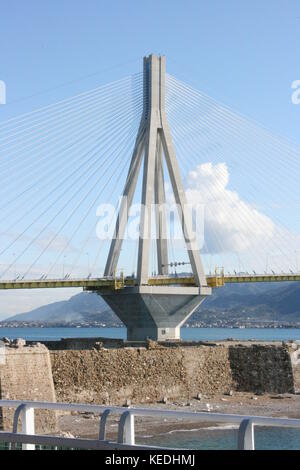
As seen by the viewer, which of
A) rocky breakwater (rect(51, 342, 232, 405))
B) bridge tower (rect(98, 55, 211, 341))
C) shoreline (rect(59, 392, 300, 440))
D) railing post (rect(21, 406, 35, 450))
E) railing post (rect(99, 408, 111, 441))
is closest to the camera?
railing post (rect(99, 408, 111, 441))

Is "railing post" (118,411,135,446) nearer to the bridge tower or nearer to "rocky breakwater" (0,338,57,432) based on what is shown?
"rocky breakwater" (0,338,57,432)

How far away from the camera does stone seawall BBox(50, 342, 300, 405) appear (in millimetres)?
29625

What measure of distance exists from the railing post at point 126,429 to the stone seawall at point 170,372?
2110cm

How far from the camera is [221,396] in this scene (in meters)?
34.9

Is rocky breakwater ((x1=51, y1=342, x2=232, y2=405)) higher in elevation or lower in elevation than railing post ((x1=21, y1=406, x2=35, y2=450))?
higher

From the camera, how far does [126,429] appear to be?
7.76 m

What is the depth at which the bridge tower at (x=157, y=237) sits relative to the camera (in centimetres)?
4775

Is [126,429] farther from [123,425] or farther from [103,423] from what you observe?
[103,423]

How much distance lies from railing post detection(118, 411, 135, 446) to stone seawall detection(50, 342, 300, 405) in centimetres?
2110

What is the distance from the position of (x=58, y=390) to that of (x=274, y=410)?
855 cm

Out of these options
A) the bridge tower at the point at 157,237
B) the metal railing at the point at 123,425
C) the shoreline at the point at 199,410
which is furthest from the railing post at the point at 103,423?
the bridge tower at the point at 157,237

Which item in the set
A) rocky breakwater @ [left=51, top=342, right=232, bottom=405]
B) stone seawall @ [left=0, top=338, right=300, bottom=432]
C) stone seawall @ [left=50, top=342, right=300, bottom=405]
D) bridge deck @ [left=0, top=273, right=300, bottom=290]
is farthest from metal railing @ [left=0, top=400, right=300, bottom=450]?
bridge deck @ [left=0, top=273, right=300, bottom=290]
